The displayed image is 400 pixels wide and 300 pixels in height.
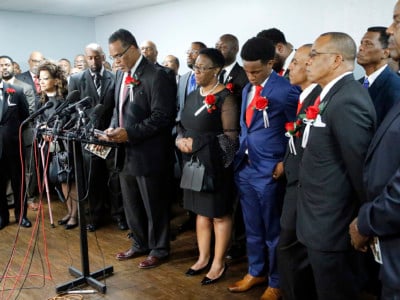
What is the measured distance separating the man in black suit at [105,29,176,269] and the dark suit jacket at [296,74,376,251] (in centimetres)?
140

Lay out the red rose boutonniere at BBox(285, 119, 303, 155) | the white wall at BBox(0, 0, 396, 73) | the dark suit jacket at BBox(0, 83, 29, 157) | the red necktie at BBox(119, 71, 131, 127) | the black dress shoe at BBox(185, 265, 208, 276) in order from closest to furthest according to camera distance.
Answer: the red rose boutonniere at BBox(285, 119, 303, 155) → the black dress shoe at BBox(185, 265, 208, 276) → the red necktie at BBox(119, 71, 131, 127) → the dark suit jacket at BBox(0, 83, 29, 157) → the white wall at BBox(0, 0, 396, 73)

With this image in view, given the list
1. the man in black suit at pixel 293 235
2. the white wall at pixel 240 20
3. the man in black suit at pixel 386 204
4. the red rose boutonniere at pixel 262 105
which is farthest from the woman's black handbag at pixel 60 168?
the white wall at pixel 240 20

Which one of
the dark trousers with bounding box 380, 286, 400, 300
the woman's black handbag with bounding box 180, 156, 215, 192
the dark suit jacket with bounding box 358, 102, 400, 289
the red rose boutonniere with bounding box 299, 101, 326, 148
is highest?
the red rose boutonniere with bounding box 299, 101, 326, 148

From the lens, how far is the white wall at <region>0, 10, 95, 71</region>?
26.2 ft

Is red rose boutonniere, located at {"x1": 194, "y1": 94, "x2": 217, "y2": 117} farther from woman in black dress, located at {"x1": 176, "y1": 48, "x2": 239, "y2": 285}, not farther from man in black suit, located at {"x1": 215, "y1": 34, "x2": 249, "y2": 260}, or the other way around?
man in black suit, located at {"x1": 215, "y1": 34, "x2": 249, "y2": 260}

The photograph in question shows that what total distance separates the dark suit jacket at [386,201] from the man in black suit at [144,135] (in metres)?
1.85

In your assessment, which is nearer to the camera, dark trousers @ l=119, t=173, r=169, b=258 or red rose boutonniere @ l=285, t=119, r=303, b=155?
red rose boutonniere @ l=285, t=119, r=303, b=155

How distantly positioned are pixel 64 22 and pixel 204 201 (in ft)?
23.1

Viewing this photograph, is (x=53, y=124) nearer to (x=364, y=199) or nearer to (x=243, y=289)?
(x=243, y=289)

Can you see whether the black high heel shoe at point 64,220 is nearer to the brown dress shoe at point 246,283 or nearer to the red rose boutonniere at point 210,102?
the brown dress shoe at point 246,283

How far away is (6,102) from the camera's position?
4.27 meters

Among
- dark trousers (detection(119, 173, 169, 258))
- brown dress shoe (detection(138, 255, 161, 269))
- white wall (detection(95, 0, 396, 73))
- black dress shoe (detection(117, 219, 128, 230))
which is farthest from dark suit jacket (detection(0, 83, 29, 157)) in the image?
white wall (detection(95, 0, 396, 73))

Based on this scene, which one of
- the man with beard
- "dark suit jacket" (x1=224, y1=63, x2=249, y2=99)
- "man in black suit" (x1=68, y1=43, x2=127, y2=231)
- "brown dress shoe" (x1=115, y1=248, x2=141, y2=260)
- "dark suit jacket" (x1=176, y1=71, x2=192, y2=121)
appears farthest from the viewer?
"dark suit jacket" (x1=176, y1=71, x2=192, y2=121)

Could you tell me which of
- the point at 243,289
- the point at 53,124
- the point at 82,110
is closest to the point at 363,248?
the point at 243,289
